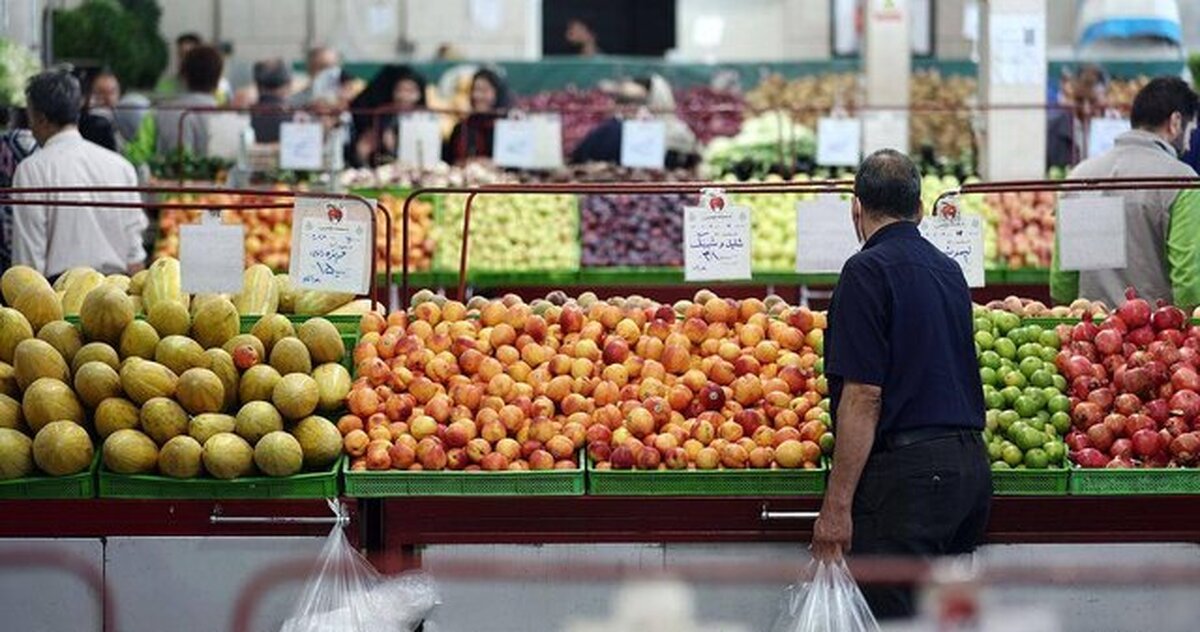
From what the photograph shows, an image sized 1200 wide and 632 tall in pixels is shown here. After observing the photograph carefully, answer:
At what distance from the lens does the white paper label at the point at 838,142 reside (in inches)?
554

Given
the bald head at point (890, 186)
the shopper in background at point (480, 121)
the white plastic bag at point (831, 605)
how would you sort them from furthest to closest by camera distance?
the shopper in background at point (480, 121), the bald head at point (890, 186), the white plastic bag at point (831, 605)

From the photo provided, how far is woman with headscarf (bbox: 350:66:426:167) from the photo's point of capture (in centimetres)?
1552

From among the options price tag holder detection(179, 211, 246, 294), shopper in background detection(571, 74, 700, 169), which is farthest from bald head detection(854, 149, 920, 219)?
shopper in background detection(571, 74, 700, 169)

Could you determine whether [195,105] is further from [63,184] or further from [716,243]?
[716,243]

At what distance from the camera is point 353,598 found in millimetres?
5965

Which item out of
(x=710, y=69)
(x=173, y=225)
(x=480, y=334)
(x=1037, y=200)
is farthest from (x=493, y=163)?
(x=480, y=334)

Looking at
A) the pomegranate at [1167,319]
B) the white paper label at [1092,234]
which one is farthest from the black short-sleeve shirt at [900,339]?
the white paper label at [1092,234]

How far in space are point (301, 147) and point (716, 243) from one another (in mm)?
7130

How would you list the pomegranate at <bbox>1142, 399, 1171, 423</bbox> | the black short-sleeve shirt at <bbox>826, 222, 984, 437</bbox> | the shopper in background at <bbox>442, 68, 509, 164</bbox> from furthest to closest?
1. the shopper in background at <bbox>442, 68, 509, 164</bbox>
2. the pomegranate at <bbox>1142, 399, 1171, 423</bbox>
3. the black short-sleeve shirt at <bbox>826, 222, 984, 437</bbox>

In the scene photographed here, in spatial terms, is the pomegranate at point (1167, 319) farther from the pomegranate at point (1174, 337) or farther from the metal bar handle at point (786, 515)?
the metal bar handle at point (786, 515)

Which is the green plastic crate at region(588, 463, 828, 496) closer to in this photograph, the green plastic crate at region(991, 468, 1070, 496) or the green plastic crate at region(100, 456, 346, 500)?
the green plastic crate at region(991, 468, 1070, 496)

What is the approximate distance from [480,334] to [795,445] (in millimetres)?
1206

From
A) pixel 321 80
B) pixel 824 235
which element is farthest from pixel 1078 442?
pixel 321 80

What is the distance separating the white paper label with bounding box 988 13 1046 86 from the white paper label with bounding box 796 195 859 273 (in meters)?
6.22
